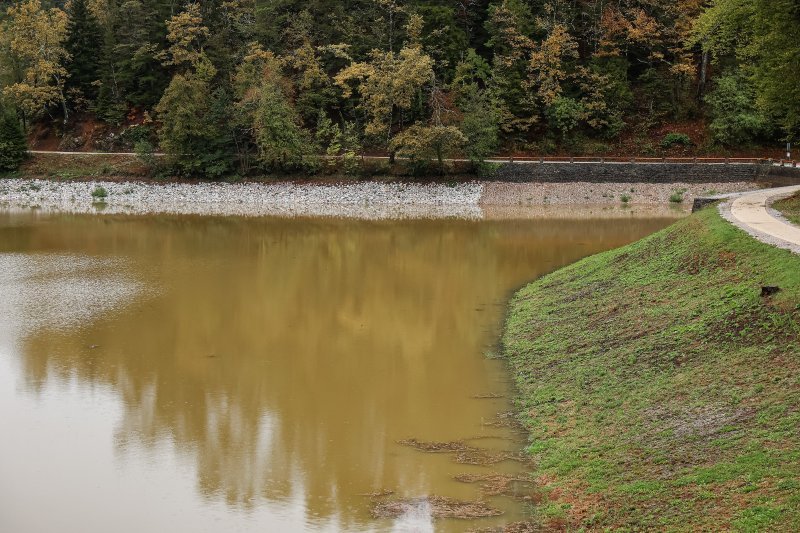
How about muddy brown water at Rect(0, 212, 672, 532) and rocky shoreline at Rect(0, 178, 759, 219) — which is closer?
muddy brown water at Rect(0, 212, 672, 532)

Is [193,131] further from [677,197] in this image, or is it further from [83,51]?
[677,197]

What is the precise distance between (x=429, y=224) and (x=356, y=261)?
1046cm

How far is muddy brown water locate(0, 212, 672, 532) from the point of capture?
1272 cm

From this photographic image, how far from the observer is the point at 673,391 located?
14.0m

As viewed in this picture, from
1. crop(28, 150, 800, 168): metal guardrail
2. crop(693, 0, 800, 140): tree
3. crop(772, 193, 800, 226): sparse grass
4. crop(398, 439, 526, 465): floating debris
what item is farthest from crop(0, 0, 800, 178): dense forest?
crop(398, 439, 526, 465): floating debris

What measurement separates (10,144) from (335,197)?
2376 centimetres

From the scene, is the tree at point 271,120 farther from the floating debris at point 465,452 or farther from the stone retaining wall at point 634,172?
the floating debris at point 465,452

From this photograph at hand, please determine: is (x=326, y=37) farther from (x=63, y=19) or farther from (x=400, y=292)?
(x=400, y=292)

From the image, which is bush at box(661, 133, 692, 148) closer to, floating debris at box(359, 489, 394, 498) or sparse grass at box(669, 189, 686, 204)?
sparse grass at box(669, 189, 686, 204)

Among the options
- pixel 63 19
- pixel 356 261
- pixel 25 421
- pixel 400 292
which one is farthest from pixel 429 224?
pixel 63 19

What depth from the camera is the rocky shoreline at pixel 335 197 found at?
1906 inches

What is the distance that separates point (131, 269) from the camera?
30922 mm

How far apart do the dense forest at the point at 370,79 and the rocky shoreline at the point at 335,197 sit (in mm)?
2192

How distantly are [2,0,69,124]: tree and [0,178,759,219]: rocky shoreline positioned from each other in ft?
32.7
